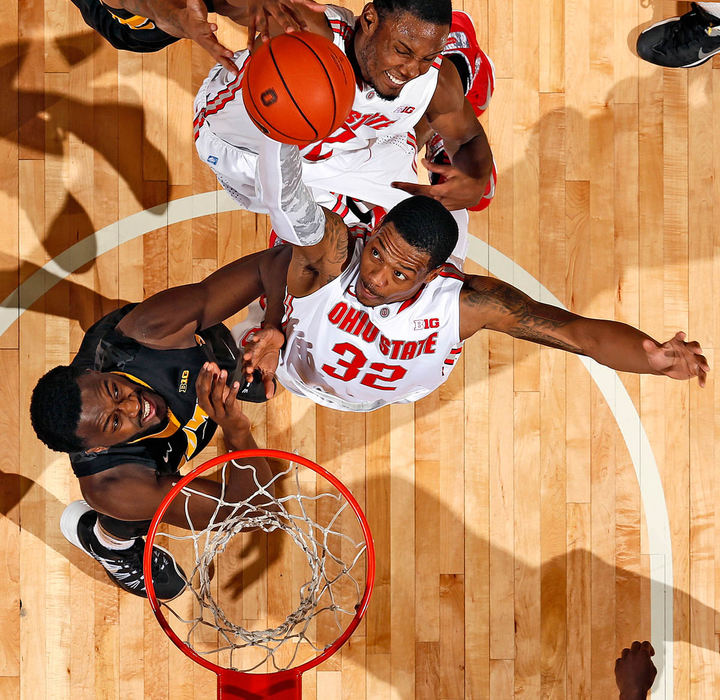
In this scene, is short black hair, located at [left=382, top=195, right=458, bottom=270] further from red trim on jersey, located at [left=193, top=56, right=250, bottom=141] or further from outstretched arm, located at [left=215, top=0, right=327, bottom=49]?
red trim on jersey, located at [left=193, top=56, right=250, bottom=141]

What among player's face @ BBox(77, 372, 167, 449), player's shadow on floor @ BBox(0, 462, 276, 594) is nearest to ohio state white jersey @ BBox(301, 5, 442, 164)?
player's face @ BBox(77, 372, 167, 449)

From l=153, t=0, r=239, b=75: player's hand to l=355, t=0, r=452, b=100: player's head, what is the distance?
449 mm

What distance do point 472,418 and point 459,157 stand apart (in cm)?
134

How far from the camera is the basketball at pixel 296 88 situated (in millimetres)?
2111

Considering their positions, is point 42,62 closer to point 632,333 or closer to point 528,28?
point 528,28

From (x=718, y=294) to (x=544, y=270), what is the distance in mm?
932

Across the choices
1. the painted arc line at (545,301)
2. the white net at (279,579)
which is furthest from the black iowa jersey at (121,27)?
the white net at (279,579)

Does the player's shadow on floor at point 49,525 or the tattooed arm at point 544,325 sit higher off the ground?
the tattooed arm at point 544,325

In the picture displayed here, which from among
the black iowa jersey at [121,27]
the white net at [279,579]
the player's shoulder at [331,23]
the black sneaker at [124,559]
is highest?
the player's shoulder at [331,23]

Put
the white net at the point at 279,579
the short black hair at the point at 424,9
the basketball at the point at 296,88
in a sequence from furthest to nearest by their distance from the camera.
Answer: the white net at the point at 279,579
the short black hair at the point at 424,9
the basketball at the point at 296,88

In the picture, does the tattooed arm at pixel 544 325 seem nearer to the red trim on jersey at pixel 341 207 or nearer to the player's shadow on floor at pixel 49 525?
the red trim on jersey at pixel 341 207

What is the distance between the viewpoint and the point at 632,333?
2.69 m

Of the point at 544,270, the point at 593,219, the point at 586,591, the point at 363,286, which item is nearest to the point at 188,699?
the point at 586,591

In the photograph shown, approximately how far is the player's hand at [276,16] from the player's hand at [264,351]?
0.97m
